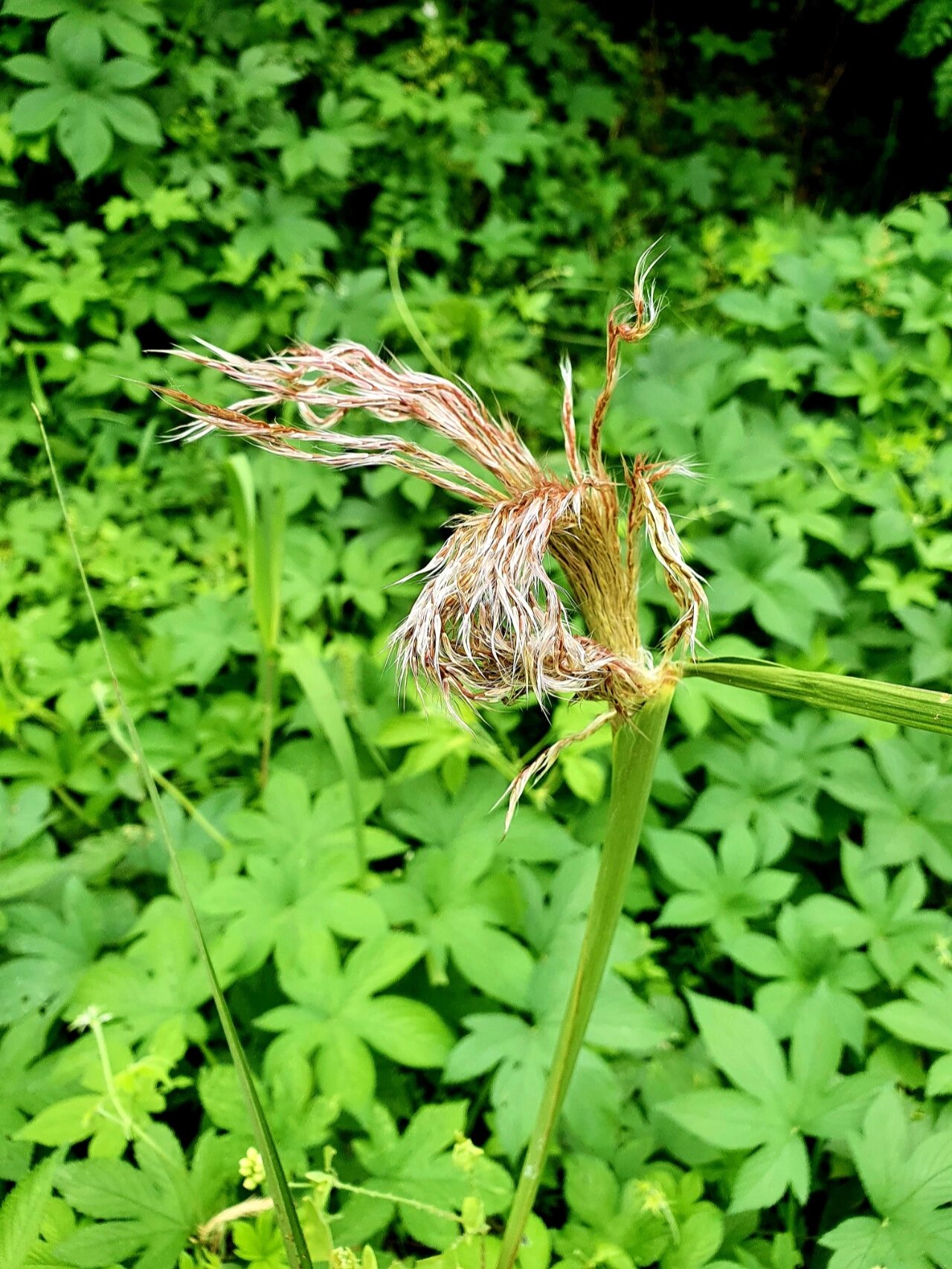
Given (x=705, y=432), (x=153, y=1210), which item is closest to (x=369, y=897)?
(x=153, y=1210)

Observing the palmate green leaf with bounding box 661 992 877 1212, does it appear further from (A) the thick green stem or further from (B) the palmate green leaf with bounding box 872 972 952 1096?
(A) the thick green stem

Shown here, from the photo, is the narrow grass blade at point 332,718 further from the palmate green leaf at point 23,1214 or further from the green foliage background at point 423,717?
the palmate green leaf at point 23,1214

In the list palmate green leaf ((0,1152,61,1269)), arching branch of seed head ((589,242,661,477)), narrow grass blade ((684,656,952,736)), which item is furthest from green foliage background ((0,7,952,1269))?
narrow grass blade ((684,656,952,736))

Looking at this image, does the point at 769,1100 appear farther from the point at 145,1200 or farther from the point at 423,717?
the point at 145,1200

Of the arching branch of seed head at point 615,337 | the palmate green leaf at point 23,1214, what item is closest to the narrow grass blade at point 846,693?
the arching branch of seed head at point 615,337

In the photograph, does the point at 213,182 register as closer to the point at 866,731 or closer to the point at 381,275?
the point at 381,275

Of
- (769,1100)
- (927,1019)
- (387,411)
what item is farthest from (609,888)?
(927,1019)
